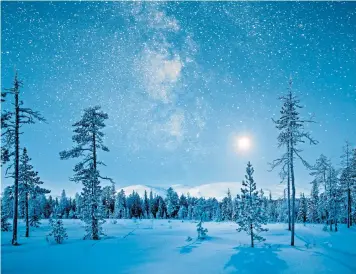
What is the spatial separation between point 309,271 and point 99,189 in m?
15.5

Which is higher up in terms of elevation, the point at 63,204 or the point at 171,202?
the point at 171,202

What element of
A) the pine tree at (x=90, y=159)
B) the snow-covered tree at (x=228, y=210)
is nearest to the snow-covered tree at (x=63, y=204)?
the snow-covered tree at (x=228, y=210)

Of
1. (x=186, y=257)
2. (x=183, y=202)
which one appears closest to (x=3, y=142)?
(x=186, y=257)

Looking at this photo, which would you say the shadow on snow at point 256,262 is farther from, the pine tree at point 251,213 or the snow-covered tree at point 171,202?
the snow-covered tree at point 171,202

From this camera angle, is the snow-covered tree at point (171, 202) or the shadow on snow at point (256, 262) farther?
the snow-covered tree at point (171, 202)

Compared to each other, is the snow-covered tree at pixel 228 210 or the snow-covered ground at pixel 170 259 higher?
the snow-covered ground at pixel 170 259

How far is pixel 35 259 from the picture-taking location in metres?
12.6

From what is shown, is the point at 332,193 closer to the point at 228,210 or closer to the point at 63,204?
the point at 228,210

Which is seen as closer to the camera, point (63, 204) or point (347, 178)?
point (347, 178)

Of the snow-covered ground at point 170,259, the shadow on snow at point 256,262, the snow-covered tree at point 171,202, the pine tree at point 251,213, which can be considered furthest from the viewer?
the snow-covered tree at point 171,202

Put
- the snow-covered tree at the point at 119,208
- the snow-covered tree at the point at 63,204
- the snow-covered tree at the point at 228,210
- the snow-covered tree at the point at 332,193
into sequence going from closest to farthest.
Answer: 1. the snow-covered tree at the point at 332,193
2. the snow-covered tree at the point at 119,208
3. the snow-covered tree at the point at 228,210
4. the snow-covered tree at the point at 63,204

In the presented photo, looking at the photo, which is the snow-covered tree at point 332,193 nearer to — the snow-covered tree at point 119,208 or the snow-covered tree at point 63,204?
the snow-covered tree at point 119,208

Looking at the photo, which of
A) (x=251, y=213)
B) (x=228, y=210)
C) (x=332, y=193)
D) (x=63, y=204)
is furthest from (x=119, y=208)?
(x=251, y=213)

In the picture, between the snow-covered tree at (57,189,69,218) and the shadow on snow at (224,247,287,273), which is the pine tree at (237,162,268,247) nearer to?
the shadow on snow at (224,247,287,273)
